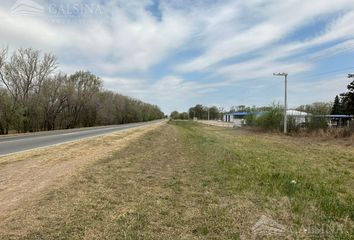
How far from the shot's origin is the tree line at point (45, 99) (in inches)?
1657

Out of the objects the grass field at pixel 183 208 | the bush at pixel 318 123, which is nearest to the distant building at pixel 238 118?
the bush at pixel 318 123

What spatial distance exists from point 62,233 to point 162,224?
137cm

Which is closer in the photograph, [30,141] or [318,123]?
[30,141]

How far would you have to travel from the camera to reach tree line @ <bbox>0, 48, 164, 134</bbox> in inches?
1657

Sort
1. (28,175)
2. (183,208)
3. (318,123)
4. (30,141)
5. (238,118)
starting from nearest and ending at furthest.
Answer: (183,208), (28,175), (30,141), (318,123), (238,118)

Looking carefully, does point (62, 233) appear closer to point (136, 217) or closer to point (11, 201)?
point (136, 217)

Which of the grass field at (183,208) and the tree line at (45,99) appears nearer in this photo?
Answer: the grass field at (183,208)

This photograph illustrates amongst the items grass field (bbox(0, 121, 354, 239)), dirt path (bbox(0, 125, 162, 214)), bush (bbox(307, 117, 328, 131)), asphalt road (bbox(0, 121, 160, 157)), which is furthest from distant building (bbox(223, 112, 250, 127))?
grass field (bbox(0, 121, 354, 239))

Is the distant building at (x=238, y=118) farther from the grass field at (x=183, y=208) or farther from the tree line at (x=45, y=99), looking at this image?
the grass field at (x=183, y=208)

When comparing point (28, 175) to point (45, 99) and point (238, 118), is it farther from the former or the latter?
point (238, 118)

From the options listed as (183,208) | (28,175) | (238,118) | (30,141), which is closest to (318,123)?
(30,141)

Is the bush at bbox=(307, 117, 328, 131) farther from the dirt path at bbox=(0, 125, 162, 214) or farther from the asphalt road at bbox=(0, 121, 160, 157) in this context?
the dirt path at bbox=(0, 125, 162, 214)

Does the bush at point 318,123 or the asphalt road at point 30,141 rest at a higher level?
the bush at point 318,123

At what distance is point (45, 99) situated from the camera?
54188 millimetres
